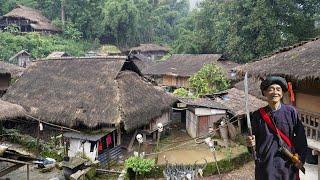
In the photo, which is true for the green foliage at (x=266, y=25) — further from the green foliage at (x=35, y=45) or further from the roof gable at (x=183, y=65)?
the green foliage at (x=35, y=45)

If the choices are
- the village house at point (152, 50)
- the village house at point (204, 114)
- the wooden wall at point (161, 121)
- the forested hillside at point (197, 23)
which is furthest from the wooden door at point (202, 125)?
the village house at point (152, 50)

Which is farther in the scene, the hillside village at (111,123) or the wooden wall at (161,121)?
the wooden wall at (161,121)

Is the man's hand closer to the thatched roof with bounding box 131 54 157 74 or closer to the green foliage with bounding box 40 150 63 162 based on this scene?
the green foliage with bounding box 40 150 63 162

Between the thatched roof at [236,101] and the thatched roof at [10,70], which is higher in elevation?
the thatched roof at [10,70]

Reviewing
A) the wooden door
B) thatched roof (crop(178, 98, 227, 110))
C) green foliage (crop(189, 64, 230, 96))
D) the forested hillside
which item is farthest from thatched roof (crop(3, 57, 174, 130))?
the forested hillside

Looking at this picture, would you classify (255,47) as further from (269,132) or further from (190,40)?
(269,132)

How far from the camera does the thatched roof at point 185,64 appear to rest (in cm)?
3369

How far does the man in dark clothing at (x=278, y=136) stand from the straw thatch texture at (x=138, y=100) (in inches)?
496

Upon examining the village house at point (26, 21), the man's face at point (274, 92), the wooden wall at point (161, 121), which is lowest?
the wooden wall at point (161, 121)

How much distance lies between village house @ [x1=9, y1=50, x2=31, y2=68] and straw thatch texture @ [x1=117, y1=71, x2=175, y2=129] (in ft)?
76.2

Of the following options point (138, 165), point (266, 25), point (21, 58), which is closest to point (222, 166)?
point (138, 165)

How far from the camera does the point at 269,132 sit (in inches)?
165

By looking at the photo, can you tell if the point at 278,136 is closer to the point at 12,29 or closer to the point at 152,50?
the point at 12,29

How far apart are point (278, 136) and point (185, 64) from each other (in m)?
31.5
